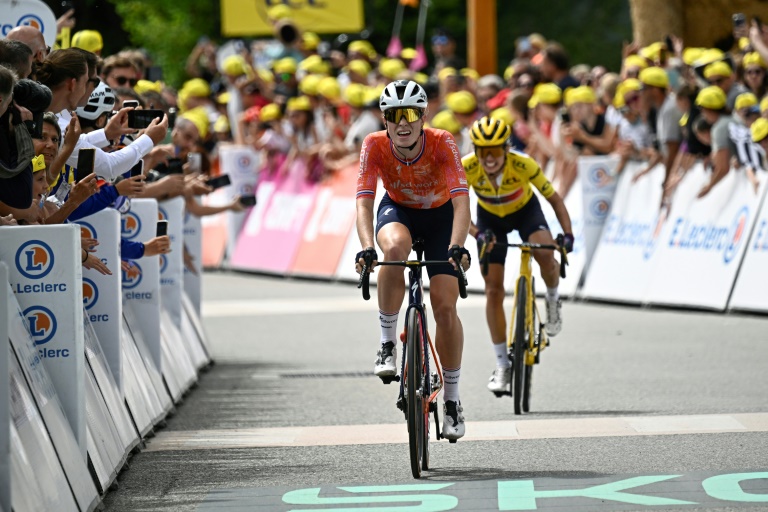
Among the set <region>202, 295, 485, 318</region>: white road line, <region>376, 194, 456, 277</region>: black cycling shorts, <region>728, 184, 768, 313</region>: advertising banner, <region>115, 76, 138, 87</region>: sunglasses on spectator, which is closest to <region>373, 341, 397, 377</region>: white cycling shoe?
<region>376, 194, 456, 277</region>: black cycling shorts

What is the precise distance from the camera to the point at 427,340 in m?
8.95

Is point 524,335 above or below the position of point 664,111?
below

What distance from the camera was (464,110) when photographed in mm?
19750

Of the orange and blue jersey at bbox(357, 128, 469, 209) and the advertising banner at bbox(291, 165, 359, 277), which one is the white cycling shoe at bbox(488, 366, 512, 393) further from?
the advertising banner at bbox(291, 165, 359, 277)

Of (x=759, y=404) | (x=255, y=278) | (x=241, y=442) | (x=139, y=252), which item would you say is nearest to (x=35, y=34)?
(x=139, y=252)

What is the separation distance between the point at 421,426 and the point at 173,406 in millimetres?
3412

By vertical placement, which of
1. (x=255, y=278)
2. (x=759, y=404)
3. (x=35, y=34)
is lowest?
(x=255, y=278)

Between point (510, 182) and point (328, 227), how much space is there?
11938 millimetres

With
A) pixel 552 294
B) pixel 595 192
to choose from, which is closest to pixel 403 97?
pixel 552 294

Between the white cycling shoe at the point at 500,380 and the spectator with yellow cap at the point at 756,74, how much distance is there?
7553mm

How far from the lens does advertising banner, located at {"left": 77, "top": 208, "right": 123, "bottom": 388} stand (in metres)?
9.62

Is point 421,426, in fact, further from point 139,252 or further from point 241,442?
point 139,252

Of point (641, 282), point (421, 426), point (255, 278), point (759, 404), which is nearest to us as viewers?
point (421, 426)

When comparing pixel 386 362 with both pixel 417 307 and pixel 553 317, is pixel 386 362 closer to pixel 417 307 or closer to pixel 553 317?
pixel 417 307
